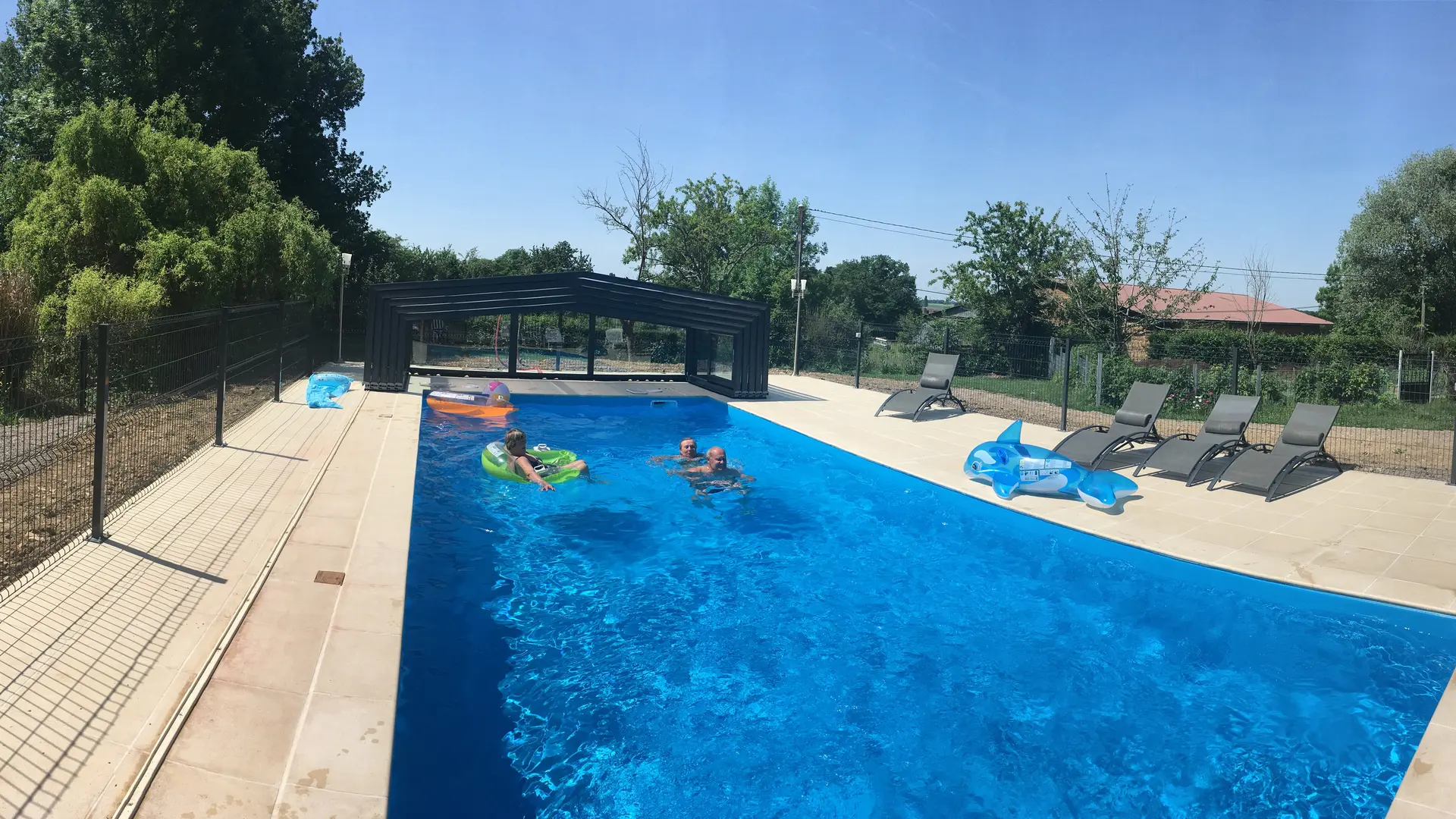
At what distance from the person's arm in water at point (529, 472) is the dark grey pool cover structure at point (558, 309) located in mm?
8145

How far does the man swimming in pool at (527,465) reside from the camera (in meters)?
9.55

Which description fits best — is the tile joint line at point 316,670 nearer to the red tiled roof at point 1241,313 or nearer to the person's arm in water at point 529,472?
the person's arm in water at point 529,472

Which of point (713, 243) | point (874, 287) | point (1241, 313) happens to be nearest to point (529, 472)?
point (713, 243)

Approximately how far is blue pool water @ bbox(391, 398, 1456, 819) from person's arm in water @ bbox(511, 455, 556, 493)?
61 cm

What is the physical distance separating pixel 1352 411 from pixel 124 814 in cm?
1955

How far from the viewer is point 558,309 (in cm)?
1781

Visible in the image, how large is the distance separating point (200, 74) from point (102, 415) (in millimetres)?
16627

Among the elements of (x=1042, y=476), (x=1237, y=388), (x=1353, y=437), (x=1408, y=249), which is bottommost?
(x=1042, y=476)

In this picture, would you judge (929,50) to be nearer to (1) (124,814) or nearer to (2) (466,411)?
(2) (466,411)

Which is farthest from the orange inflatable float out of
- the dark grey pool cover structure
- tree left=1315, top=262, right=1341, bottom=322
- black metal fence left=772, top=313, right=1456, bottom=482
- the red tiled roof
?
tree left=1315, top=262, right=1341, bottom=322

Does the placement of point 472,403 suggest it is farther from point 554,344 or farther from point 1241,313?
point 1241,313

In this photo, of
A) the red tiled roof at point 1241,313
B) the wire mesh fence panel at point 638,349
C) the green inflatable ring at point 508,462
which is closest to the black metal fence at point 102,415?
the green inflatable ring at point 508,462

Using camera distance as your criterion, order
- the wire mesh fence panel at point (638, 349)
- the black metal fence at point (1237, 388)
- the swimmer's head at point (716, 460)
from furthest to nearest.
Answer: the wire mesh fence panel at point (638, 349), the black metal fence at point (1237, 388), the swimmer's head at point (716, 460)

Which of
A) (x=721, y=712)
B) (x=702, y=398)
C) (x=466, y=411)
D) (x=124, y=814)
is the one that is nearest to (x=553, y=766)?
(x=721, y=712)
